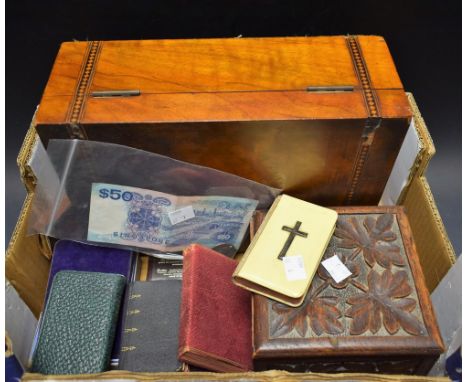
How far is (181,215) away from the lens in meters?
1.28

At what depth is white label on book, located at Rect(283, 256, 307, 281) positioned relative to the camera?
97 centimetres

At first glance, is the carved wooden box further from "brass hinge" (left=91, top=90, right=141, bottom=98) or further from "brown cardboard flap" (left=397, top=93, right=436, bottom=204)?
"brass hinge" (left=91, top=90, right=141, bottom=98)

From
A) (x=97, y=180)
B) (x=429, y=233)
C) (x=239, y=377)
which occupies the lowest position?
(x=239, y=377)

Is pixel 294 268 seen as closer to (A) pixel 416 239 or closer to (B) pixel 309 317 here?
(B) pixel 309 317

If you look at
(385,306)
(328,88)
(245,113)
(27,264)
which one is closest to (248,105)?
(245,113)

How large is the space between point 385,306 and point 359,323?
2.6 inches

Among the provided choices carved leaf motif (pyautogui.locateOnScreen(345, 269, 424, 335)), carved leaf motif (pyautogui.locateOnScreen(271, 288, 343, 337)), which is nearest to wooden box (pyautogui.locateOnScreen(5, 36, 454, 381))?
carved leaf motif (pyautogui.locateOnScreen(345, 269, 424, 335))

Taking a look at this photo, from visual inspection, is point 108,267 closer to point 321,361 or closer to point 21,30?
point 321,361

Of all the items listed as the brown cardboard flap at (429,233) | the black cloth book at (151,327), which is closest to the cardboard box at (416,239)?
the brown cardboard flap at (429,233)

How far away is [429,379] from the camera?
2.81 feet

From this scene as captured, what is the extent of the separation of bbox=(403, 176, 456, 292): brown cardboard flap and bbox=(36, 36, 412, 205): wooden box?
91 mm

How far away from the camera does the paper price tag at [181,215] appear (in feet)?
4.18

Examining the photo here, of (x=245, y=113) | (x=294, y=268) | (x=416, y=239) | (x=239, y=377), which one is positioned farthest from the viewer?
(x=416, y=239)

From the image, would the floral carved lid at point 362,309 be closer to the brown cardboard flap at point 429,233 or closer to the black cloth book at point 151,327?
the brown cardboard flap at point 429,233
